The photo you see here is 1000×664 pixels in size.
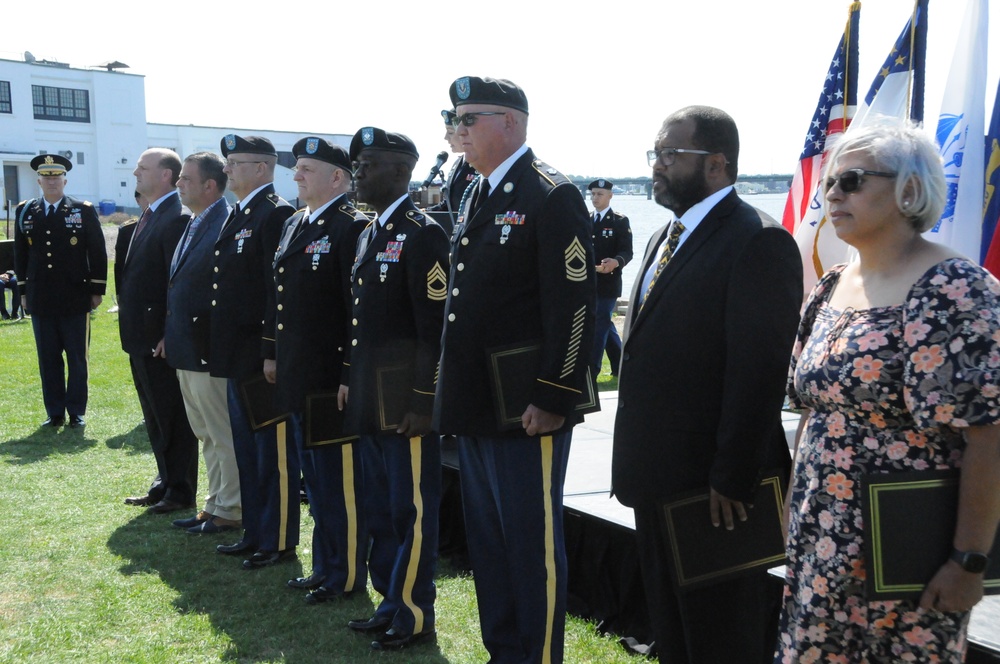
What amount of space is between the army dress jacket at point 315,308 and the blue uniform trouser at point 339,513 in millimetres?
215

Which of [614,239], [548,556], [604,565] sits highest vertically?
[614,239]

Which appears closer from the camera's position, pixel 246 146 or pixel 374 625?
pixel 374 625

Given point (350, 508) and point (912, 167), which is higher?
point (912, 167)

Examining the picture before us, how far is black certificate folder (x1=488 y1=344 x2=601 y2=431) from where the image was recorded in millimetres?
3240

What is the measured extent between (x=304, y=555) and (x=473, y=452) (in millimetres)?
2230

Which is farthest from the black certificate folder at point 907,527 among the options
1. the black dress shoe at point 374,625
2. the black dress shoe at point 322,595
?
the black dress shoe at point 322,595

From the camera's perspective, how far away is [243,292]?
16.7ft

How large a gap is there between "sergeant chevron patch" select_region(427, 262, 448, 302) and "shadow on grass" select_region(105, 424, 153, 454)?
481 cm

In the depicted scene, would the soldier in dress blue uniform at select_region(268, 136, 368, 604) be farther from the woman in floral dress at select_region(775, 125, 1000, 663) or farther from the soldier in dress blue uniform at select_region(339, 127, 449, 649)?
the woman in floral dress at select_region(775, 125, 1000, 663)

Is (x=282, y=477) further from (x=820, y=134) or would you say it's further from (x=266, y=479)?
(x=820, y=134)

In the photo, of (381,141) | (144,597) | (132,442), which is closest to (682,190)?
(381,141)

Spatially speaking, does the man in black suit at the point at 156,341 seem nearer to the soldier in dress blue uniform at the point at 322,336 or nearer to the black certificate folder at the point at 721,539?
the soldier in dress blue uniform at the point at 322,336

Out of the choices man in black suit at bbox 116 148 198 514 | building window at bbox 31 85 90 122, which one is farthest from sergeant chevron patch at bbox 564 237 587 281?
building window at bbox 31 85 90 122

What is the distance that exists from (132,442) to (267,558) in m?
3.60
